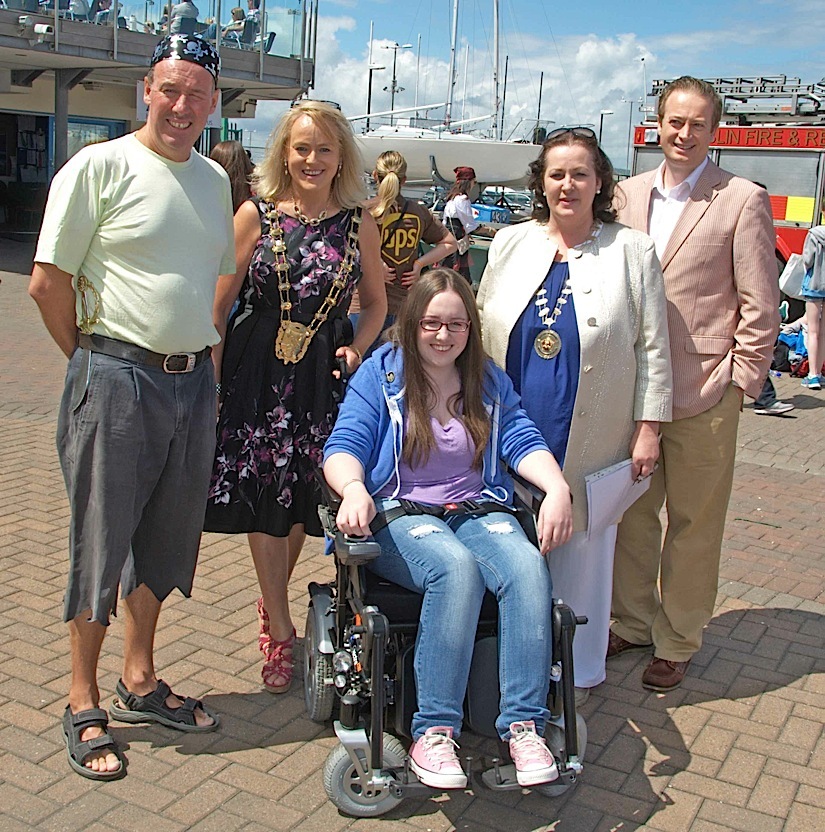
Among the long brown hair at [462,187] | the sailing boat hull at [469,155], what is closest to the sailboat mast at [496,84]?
the sailing boat hull at [469,155]

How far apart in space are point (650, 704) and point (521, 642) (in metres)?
1.19

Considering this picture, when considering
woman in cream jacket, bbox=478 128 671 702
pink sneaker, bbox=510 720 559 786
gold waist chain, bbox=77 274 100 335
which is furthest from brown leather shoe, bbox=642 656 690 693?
gold waist chain, bbox=77 274 100 335

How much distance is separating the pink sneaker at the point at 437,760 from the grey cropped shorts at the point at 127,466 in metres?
1.07

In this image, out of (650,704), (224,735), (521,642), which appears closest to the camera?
(521,642)

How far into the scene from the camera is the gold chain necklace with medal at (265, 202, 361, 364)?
344cm

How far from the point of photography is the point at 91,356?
2980 mm

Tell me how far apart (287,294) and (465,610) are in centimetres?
129

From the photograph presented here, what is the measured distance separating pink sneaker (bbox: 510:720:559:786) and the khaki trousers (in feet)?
4.42

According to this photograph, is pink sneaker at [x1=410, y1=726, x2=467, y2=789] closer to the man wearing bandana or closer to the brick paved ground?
the brick paved ground

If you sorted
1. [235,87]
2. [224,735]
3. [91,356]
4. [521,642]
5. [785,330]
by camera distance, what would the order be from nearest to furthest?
[521,642] < [91,356] < [224,735] < [785,330] < [235,87]

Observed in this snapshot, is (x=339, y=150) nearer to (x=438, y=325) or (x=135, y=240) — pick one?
(x=438, y=325)

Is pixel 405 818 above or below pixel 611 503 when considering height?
below

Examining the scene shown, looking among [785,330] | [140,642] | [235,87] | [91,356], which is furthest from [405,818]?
[235,87]

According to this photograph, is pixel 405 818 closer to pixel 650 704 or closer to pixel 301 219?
pixel 650 704
